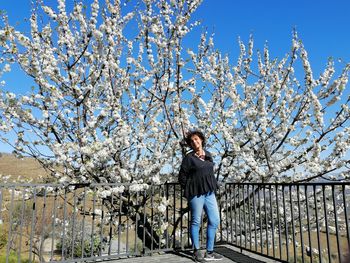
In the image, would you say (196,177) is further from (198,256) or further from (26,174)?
(26,174)

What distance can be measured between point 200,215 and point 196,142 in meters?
1.04

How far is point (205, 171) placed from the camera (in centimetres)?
426

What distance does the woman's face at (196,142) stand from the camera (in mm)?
4445

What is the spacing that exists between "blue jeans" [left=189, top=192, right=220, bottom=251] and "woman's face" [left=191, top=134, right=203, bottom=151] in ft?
2.23

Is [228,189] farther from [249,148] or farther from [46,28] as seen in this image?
[46,28]

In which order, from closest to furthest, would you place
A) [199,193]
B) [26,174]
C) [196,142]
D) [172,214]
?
1. [199,193]
2. [196,142]
3. [172,214]
4. [26,174]

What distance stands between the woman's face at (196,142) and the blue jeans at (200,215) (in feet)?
2.23

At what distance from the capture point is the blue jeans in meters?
4.20

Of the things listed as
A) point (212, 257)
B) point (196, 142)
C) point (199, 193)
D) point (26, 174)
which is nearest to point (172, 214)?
point (212, 257)

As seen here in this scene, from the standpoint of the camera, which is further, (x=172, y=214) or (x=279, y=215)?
(x=172, y=214)

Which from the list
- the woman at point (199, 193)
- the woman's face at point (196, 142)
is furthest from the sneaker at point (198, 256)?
the woman's face at point (196, 142)

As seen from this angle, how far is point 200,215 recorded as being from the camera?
4211 mm

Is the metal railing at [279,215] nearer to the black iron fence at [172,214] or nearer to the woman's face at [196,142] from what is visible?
the black iron fence at [172,214]

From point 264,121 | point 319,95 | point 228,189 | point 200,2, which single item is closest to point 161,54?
point 200,2
